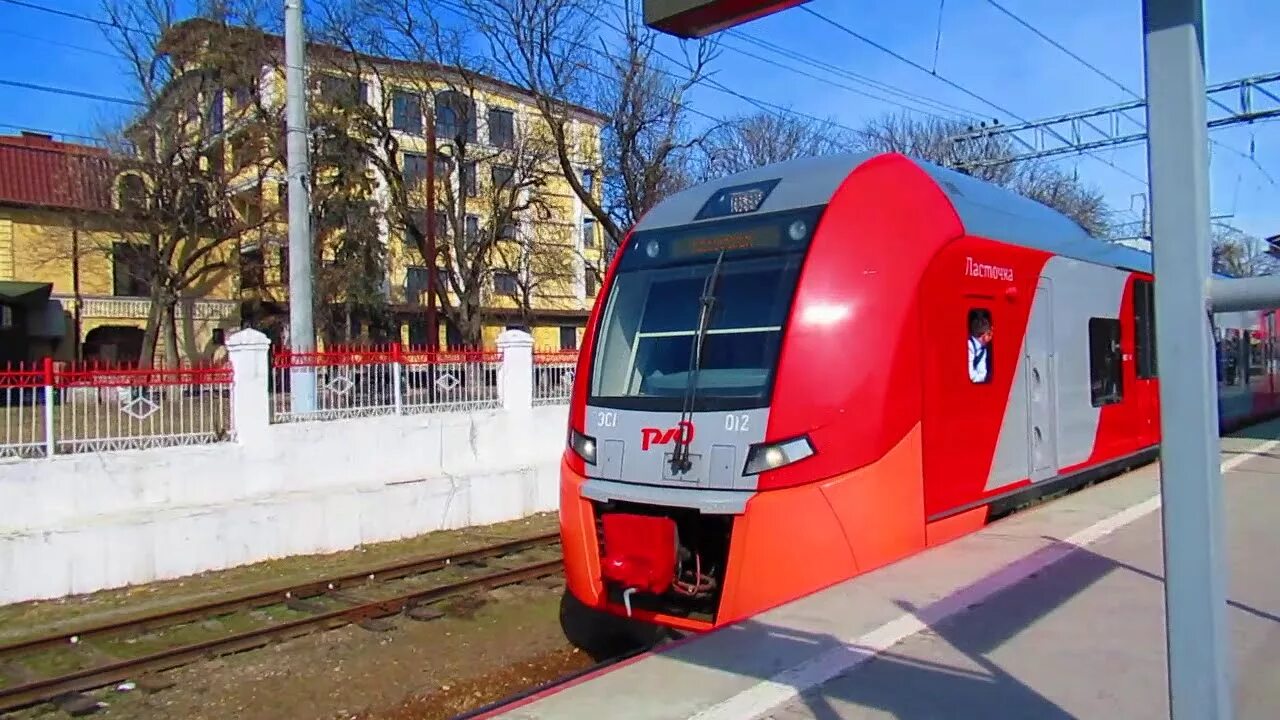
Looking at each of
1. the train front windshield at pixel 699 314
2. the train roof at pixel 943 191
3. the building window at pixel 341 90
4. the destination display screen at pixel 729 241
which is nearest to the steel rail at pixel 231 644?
the train front windshield at pixel 699 314

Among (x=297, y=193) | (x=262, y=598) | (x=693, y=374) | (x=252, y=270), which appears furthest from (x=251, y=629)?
(x=252, y=270)

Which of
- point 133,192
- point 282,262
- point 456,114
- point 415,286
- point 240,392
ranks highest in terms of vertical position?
point 456,114

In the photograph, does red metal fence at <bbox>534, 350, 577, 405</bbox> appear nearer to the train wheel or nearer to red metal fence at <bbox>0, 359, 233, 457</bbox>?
red metal fence at <bbox>0, 359, 233, 457</bbox>

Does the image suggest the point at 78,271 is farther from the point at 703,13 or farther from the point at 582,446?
the point at 703,13

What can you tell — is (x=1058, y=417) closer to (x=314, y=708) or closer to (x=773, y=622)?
(x=773, y=622)

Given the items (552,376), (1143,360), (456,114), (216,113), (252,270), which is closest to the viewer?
(1143,360)

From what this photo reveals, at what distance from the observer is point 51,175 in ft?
106

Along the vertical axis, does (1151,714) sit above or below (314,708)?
above

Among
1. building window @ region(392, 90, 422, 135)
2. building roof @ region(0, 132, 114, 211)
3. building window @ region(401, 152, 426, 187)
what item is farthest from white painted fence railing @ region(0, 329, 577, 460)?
building roof @ region(0, 132, 114, 211)

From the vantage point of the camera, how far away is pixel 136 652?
7426 mm

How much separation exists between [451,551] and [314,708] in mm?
4646

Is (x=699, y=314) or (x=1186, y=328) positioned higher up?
(x=699, y=314)

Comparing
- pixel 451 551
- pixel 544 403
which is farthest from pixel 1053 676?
pixel 544 403

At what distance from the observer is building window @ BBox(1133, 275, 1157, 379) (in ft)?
34.4
